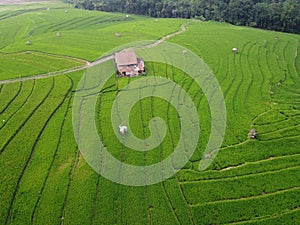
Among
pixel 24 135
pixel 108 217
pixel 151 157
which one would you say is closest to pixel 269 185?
pixel 151 157

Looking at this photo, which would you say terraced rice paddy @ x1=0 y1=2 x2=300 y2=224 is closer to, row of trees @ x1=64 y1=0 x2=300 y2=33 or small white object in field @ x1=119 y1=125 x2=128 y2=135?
small white object in field @ x1=119 y1=125 x2=128 y2=135

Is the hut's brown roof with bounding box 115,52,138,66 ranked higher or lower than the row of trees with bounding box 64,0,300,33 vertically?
higher

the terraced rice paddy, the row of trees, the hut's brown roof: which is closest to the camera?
the terraced rice paddy

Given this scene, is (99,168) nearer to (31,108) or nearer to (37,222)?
(37,222)

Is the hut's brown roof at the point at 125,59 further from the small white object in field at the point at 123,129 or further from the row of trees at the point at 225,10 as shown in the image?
the row of trees at the point at 225,10

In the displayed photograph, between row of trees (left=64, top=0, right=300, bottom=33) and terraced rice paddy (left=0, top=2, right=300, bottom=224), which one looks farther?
row of trees (left=64, top=0, right=300, bottom=33)

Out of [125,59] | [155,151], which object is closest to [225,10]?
[125,59]

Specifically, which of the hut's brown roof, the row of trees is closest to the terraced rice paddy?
the hut's brown roof

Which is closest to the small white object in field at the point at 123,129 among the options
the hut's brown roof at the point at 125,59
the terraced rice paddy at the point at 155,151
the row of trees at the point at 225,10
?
the terraced rice paddy at the point at 155,151
